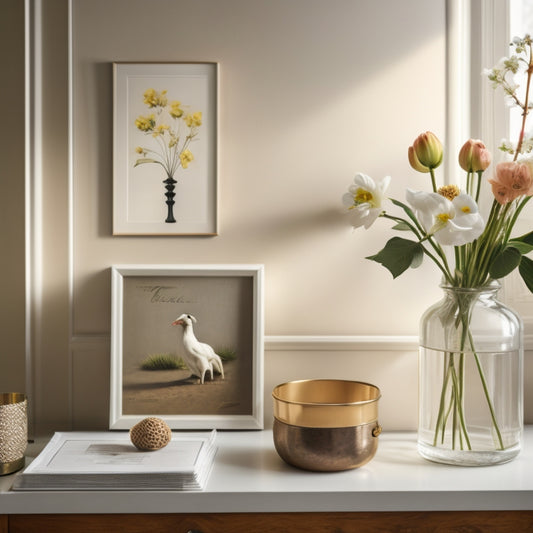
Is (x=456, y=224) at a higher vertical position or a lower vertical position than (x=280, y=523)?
higher

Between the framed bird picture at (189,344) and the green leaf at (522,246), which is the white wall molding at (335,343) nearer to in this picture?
the framed bird picture at (189,344)

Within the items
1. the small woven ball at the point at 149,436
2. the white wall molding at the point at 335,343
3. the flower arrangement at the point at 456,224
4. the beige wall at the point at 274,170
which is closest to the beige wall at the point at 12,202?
the beige wall at the point at 274,170

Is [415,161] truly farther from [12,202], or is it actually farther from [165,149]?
[12,202]

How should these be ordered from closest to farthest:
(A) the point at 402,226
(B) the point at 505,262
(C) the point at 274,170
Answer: (B) the point at 505,262, (A) the point at 402,226, (C) the point at 274,170

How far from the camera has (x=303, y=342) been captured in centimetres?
139

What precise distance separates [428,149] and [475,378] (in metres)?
0.48

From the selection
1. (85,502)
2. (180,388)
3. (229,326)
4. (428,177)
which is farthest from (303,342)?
(85,502)

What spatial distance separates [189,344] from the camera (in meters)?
1.36

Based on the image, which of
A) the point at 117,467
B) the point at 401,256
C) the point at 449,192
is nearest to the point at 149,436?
the point at 117,467

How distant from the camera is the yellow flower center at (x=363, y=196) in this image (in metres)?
1.22

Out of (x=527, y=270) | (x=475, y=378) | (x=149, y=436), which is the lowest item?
(x=149, y=436)

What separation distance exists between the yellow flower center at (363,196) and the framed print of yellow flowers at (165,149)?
0.35 meters

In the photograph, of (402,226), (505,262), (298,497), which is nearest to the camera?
(298,497)

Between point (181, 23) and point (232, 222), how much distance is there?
479 millimetres
